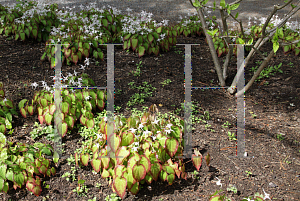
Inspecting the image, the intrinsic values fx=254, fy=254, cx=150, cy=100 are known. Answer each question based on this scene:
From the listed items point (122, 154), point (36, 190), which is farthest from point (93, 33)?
point (36, 190)

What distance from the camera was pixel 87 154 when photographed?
7.39ft

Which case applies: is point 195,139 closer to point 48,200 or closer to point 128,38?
point 48,200

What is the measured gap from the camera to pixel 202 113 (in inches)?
119

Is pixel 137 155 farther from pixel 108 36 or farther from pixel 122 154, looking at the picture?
pixel 108 36

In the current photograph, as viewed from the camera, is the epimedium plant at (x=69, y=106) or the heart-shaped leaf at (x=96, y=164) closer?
the heart-shaped leaf at (x=96, y=164)

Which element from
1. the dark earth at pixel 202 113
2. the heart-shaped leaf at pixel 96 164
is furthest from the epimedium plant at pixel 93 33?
the heart-shaped leaf at pixel 96 164

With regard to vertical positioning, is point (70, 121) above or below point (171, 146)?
above

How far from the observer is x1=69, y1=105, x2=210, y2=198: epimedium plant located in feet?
6.56

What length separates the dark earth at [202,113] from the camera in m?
2.13

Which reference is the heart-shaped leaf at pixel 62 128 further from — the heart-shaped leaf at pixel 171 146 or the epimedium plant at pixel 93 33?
the epimedium plant at pixel 93 33

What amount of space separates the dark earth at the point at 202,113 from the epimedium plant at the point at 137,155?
0.13 m

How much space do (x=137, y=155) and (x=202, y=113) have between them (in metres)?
1.28

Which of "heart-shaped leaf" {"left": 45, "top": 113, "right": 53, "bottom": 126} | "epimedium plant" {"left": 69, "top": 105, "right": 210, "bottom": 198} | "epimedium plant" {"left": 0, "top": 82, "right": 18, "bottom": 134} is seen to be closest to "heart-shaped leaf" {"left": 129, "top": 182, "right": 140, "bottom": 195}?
"epimedium plant" {"left": 69, "top": 105, "right": 210, "bottom": 198}

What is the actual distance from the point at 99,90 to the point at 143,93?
0.61m
